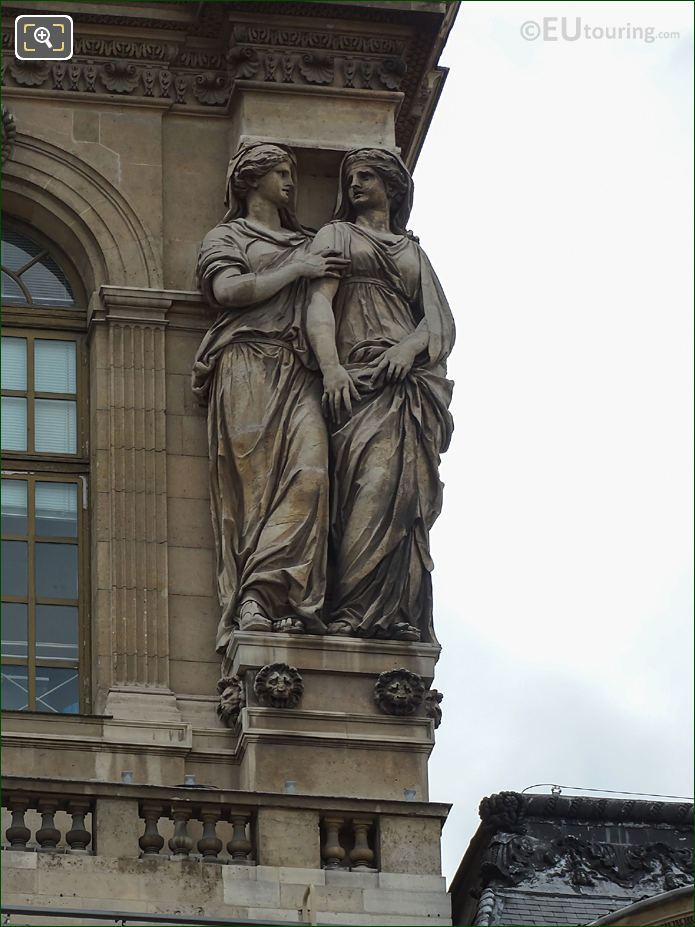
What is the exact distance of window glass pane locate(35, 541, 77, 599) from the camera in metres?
27.4

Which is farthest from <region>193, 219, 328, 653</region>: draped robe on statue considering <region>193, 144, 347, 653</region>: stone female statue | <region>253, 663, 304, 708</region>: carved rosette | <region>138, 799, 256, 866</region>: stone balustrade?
<region>138, 799, 256, 866</region>: stone balustrade

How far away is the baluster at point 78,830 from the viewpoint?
81.8 feet

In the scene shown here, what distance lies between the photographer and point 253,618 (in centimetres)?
2648

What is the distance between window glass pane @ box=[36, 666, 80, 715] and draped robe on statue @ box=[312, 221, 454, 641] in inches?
75.4

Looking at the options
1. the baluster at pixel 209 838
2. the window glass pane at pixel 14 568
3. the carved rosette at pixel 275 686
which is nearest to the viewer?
the baluster at pixel 209 838

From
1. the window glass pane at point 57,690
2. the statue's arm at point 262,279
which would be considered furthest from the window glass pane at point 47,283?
the window glass pane at point 57,690

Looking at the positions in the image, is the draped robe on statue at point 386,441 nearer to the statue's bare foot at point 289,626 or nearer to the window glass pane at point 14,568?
the statue's bare foot at point 289,626

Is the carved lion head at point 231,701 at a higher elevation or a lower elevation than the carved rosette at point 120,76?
lower

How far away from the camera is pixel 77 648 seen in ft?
89.1

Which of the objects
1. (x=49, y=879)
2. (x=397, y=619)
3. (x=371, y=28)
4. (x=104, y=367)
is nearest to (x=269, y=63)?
(x=371, y=28)

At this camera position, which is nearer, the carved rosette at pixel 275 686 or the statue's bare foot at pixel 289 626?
the carved rosette at pixel 275 686

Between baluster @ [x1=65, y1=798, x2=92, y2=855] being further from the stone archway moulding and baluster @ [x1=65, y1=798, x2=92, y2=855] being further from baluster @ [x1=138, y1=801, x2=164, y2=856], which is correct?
the stone archway moulding

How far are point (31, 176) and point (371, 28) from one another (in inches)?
111

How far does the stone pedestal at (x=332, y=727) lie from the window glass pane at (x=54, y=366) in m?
2.82
